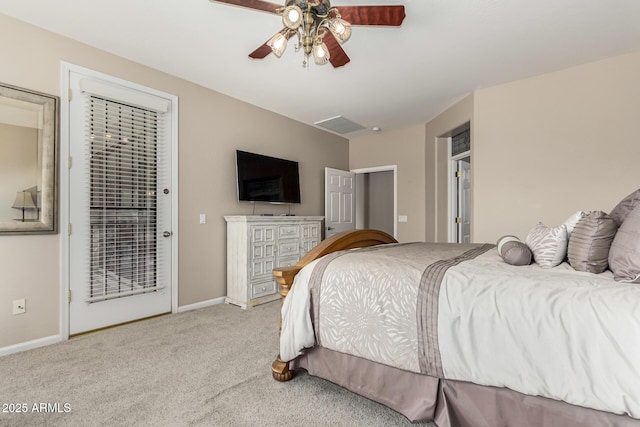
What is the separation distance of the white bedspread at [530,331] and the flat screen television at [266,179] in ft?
9.05

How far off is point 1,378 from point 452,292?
282 cm

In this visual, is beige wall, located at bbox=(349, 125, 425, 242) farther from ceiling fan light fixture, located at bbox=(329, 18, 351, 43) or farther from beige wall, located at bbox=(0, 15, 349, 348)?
ceiling fan light fixture, located at bbox=(329, 18, 351, 43)

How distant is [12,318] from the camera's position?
2.37 meters

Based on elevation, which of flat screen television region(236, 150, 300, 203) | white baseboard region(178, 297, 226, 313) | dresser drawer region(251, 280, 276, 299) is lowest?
white baseboard region(178, 297, 226, 313)

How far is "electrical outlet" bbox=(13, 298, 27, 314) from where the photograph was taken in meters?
2.38

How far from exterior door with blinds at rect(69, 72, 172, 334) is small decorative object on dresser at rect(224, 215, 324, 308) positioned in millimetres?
720

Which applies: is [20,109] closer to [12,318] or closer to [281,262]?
[12,318]

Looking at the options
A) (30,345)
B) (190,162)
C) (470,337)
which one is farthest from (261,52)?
(30,345)

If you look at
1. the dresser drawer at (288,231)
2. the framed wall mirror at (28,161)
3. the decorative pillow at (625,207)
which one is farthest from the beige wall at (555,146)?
the framed wall mirror at (28,161)

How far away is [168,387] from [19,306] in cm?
158

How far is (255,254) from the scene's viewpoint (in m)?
3.67

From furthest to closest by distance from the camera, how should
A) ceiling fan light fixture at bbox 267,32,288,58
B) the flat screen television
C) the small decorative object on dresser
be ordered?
1. the flat screen television
2. the small decorative object on dresser
3. ceiling fan light fixture at bbox 267,32,288,58

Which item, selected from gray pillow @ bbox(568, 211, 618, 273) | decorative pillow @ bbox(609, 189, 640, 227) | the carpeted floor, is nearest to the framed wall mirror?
the carpeted floor

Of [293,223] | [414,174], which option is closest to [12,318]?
[293,223]
